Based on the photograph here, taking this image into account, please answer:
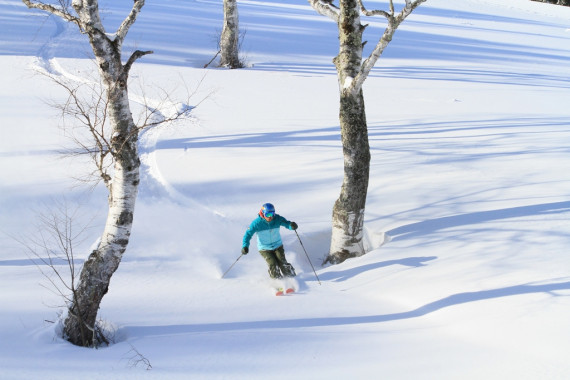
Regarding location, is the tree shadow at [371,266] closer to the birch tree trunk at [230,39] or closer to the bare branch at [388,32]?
the bare branch at [388,32]

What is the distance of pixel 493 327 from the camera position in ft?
17.7

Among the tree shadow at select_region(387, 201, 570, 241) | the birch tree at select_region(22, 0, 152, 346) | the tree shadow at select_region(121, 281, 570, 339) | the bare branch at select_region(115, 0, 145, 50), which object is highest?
the bare branch at select_region(115, 0, 145, 50)

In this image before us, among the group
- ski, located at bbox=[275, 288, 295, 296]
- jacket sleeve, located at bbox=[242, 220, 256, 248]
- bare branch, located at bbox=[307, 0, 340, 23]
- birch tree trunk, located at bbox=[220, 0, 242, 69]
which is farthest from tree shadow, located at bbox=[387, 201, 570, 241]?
birch tree trunk, located at bbox=[220, 0, 242, 69]

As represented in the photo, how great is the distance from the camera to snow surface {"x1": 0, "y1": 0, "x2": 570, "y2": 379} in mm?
5109

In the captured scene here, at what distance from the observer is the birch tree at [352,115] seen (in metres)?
6.83

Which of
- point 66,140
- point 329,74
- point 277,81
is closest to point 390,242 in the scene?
point 66,140

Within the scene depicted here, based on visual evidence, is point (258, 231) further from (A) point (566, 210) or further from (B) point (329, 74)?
(B) point (329, 74)

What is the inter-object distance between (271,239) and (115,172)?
2753mm

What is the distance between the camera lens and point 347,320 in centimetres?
602

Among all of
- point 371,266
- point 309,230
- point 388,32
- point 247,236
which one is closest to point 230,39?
point 309,230

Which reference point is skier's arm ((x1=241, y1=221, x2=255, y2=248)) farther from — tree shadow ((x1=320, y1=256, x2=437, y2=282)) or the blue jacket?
tree shadow ((x1=320, y1=256, x2=437, y2=282))

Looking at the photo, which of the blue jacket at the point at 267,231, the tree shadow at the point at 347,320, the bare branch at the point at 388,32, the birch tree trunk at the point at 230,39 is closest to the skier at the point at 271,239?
the blue jacket at the point at 267,231

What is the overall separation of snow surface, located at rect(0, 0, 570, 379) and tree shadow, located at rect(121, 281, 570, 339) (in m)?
0.02

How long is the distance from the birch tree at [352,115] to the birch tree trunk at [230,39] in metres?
11.5
